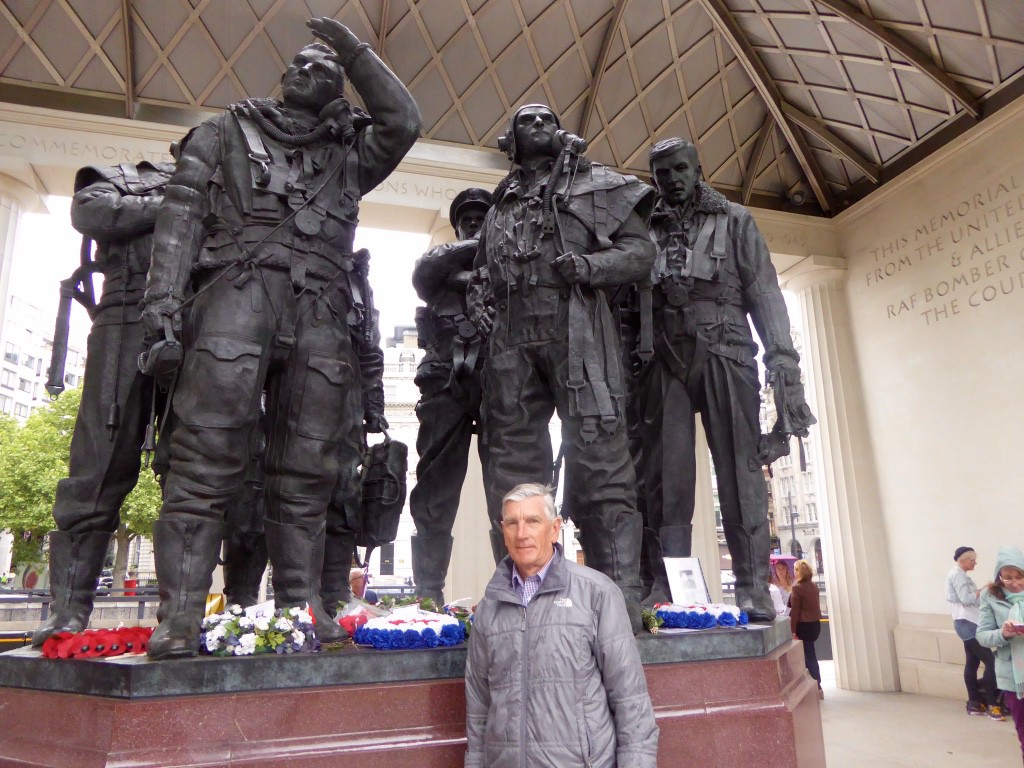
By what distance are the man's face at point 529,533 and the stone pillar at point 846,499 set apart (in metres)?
10.9

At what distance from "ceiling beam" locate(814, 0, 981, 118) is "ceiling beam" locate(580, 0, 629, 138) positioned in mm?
2899

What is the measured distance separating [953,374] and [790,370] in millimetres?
7715

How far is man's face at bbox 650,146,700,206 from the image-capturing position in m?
5.14

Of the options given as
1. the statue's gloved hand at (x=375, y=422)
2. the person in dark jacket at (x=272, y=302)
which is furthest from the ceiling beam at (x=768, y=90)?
the statue's gloved hand at (x=375, y=422)

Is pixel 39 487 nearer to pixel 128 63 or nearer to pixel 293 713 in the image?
pixel 128 63

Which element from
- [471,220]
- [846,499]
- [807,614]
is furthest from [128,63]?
[846,499]

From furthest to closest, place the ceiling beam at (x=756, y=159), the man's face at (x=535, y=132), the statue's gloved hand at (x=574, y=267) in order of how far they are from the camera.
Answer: the ceiling beam at (x=756, y=159), the man's face at (x=535, y=132), the statue's gloved hand at (x=574, y=267)

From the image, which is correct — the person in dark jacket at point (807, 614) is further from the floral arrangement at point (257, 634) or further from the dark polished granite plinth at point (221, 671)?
the floral arrangement at point (257, 634)

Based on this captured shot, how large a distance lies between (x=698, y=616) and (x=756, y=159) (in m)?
11.4

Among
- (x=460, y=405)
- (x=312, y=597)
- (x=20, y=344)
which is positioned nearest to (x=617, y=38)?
(x=460, y=405)

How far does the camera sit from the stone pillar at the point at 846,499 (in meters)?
11.5

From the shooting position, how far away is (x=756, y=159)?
1344 centimetres

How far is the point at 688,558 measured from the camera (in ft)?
14.8

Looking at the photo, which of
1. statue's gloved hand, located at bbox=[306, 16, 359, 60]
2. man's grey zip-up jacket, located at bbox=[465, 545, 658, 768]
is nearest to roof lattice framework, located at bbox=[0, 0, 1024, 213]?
statue's gloved hand, located at bbox=[306, 16, 359, 60]
